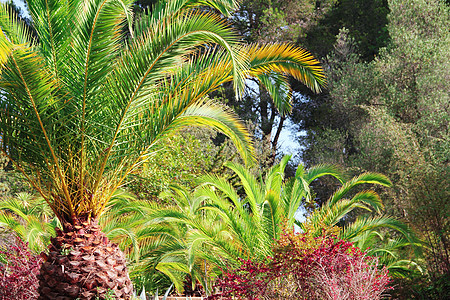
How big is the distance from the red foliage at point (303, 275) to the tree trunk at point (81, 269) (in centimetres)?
149

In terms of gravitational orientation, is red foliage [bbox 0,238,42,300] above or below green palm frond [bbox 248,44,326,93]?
below

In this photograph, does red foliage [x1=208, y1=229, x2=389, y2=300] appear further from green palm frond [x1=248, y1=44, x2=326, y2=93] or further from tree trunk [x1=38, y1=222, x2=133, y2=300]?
green palm frond [x1=248, y1=44, x2=326, y2=93]

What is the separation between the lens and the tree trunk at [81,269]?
5926 millimetres

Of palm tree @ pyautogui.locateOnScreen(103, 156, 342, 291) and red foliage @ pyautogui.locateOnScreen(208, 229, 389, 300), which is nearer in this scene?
red foliage @ pyautogui.locateOnScreen(208, 229, 389, 300)

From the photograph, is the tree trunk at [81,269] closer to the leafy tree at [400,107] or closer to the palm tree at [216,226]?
the palm tree at [216,226]

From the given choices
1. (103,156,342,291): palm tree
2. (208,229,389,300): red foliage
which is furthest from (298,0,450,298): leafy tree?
(208,229,389,300): red foliage

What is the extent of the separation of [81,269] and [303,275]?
3.04m

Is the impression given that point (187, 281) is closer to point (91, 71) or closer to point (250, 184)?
point (250, 184)

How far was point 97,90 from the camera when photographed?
618cm

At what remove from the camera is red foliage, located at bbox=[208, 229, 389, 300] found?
6.23 m

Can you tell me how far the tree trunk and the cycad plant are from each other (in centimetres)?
1

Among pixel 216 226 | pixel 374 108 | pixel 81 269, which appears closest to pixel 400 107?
pixel 374 108

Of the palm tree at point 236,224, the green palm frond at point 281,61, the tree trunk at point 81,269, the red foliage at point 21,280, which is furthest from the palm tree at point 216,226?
the green palm frond at point 281,61

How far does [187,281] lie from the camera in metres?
10.7
